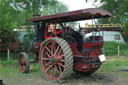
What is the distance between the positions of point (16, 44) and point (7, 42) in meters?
1.79

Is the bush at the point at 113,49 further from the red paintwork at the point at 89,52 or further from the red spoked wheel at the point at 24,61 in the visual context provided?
the red paintwork at the point at 89,52

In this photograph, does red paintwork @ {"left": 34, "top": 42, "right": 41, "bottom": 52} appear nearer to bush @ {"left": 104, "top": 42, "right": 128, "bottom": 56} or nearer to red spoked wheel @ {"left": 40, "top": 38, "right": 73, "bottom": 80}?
red spoked wheel @ {"left": 40, "top": 38, "right": 73, "bottom": 80}

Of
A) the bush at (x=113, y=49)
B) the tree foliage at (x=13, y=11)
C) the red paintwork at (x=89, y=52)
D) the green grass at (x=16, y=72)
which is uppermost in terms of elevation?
the tree foliage at (x=13, y=11)

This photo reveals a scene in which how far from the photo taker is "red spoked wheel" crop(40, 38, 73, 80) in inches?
229

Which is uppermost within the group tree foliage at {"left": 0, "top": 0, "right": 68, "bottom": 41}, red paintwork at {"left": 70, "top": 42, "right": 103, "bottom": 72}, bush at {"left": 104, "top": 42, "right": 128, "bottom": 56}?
tree foliage at {"left": 0, "top": 0, "right": 68, "bottom": 41}

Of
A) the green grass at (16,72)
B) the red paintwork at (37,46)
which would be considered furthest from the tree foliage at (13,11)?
the red paintwork at (37,46)

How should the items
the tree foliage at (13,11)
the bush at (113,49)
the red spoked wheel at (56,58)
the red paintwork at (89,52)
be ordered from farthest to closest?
the bush at (113,49)
the tree foliage at (13,11)
the red paintwork at (89,52)
the red spoked wheel at (56,58)

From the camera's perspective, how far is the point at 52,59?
20.8 feet

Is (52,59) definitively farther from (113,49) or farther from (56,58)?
(113,49)

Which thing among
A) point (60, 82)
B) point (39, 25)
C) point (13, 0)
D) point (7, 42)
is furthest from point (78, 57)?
point (7, 42)

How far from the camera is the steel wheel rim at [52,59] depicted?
6199 millimetres

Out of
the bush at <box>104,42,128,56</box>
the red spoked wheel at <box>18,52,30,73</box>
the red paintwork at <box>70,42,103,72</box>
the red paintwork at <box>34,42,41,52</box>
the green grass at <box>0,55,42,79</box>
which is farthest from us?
the bush at <box>104,42,128,56</box>

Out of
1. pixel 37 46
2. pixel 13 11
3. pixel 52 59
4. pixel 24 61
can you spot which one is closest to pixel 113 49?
pixel 13 11

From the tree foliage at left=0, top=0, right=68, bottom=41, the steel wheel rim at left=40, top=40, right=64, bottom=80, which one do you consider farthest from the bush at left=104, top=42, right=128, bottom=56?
the steel wheel rim at left=40, top=40, right=64, bottom=80
